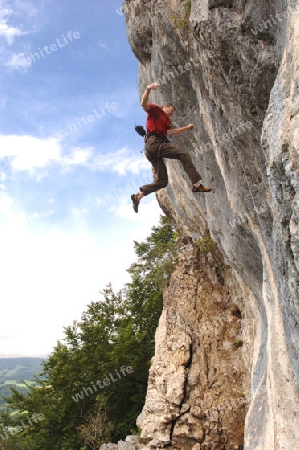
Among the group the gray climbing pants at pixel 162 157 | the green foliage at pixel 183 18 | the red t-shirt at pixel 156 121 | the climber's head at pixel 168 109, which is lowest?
the gray climbing pants at pixel 162 157

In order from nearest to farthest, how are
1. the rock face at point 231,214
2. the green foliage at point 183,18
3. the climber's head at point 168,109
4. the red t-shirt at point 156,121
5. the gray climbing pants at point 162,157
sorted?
the rock face at point 231,214 < the green foliage at point 183,18 < the gray climbing pants at point 162,157 < the red t-shirt at point 156,121 < the climber's head at point 168,109

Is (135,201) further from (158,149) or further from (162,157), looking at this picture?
(158,149)

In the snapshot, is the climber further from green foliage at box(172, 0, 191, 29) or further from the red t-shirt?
green foliage at box(172, 0, 191, 29)

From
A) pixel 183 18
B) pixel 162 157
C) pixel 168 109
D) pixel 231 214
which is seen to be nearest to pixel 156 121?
pixel 168 109

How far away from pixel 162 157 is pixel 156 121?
0.85 metres

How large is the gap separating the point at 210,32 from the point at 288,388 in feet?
20.6

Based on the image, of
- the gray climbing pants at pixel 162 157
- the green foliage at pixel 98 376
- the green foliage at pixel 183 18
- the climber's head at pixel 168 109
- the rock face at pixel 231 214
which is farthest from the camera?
the green foliage at pixel 98 376

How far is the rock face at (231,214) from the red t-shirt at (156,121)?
3.71 ft

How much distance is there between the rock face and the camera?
14.7 ft

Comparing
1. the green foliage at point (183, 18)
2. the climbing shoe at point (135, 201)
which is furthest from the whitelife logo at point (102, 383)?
the green foliage at point (183, 18)

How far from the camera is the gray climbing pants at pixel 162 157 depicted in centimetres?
789

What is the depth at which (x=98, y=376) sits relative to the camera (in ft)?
76.3

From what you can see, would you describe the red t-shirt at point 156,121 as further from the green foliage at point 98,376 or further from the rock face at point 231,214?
the green foliage at point 98,376

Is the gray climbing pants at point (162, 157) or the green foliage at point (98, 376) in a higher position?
the gray climbing pants at point (162, 157)
